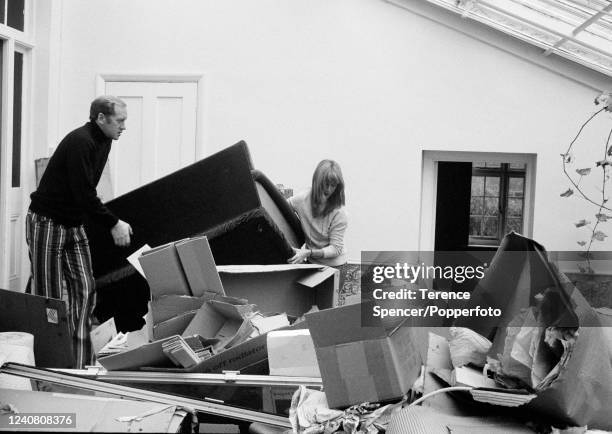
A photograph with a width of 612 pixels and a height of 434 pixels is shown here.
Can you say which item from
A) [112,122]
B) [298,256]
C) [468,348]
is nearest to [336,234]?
[298,256]

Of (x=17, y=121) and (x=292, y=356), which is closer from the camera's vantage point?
(x=292, y=356)

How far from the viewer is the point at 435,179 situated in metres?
6.36

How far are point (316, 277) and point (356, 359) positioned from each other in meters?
1.45

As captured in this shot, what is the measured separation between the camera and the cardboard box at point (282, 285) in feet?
10.8

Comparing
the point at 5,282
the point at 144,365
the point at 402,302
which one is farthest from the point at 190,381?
the point at 5,282

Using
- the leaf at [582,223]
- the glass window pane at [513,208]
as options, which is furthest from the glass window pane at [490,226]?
the leaf at [582,223]

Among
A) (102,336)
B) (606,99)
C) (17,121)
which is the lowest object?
(102,336)

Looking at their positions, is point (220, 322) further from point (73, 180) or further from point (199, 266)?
point (73, 180)

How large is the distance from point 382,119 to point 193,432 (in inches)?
184

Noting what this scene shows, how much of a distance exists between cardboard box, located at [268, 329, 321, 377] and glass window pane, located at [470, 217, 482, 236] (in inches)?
233

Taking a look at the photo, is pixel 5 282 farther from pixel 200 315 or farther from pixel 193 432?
pixel 193 432

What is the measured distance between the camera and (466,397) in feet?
6.14

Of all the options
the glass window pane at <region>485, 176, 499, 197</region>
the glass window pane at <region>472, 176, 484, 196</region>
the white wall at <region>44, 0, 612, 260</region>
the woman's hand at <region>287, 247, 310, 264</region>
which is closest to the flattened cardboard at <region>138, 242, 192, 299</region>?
the woman's hand at <region>287, 247, 310, 264</region>

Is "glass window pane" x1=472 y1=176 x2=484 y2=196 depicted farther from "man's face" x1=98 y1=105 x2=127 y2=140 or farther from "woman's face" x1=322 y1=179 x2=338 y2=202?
"man's face" x1=98 y1=105 x2=127 y2=140
